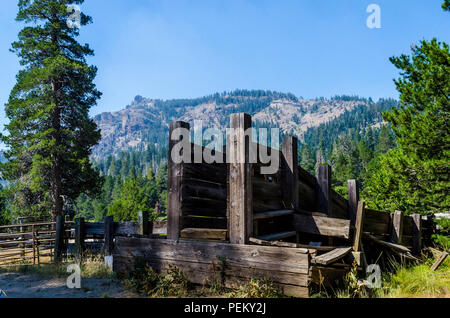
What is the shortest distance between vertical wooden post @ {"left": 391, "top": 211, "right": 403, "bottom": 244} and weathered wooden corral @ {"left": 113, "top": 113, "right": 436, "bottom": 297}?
105 centimetres

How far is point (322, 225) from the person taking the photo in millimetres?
5031

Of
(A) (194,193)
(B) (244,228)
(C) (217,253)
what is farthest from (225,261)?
(A) (194,193)

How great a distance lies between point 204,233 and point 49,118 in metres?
19.9

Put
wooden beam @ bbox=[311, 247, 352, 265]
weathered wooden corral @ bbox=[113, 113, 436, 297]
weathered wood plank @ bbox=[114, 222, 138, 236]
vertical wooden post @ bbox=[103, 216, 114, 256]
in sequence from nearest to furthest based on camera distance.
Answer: wooden beam @ bbox=[311, 247, 352, 265] → weathered wooden corral @ bbox=[113, 113, 436, 297] → weathered wood plank @ bbox=[114, 222, 138, 236] → vertical wooden post @ bbox=[103, 216, 114, 256]

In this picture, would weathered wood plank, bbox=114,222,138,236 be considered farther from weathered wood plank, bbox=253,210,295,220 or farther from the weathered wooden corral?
weathered wood plank, bbox=253,210,295,220

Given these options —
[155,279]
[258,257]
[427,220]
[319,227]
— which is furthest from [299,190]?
[427,220]

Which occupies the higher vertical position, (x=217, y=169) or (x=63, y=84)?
(x=63, y=84)

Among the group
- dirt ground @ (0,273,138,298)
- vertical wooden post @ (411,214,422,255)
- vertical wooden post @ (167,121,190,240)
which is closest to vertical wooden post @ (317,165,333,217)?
vertical wooden post @ (167,121,190,240)

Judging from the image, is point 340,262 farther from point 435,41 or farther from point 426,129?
point 435,41

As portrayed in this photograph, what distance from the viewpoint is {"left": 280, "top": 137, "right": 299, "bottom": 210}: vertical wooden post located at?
18.1ft

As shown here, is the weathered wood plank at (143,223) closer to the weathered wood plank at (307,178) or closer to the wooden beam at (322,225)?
the wooden beam at (322,225)

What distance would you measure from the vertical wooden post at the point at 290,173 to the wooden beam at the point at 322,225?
0.27 metres
